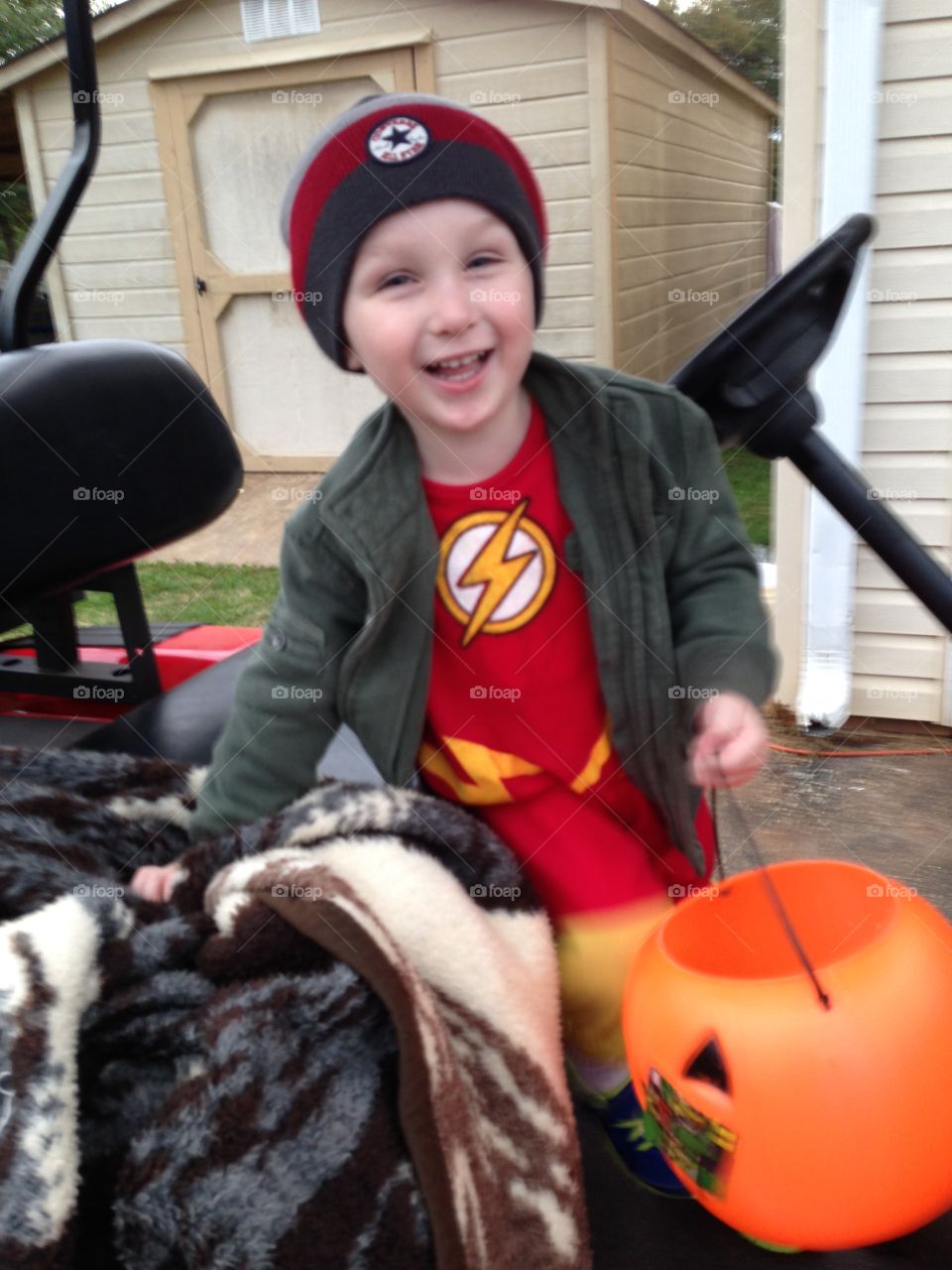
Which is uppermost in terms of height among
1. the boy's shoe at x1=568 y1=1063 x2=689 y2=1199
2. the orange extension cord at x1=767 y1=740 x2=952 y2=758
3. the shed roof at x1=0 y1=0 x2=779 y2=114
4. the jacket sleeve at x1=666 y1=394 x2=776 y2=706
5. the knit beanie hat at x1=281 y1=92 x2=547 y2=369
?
the shed roof at x1=0 y1=0 x2=779 y2=114

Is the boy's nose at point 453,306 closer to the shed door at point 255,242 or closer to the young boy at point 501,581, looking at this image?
the young boy at point 501,581

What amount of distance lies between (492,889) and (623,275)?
3.92 meters

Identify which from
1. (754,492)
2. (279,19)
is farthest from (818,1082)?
(279,19)

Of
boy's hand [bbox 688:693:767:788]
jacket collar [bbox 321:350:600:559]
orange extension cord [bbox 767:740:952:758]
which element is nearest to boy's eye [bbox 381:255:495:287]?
jacket collar [bbox 321:350:600:559]

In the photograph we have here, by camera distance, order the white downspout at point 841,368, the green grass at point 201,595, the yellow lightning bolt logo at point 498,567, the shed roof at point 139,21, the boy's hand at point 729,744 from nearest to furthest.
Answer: the boy's hand at point 729,744 < the yellow lightning bolt logo at point 498,567 < the white downspout at point 841,368 < the green grass at point 201,595 < the shed roof at point 139,21

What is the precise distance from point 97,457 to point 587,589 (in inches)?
22.3

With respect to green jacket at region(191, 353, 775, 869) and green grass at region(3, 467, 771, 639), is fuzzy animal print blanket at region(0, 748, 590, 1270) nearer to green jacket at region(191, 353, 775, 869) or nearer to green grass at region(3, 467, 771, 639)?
green jacket at region(191, 353, 775, 869)

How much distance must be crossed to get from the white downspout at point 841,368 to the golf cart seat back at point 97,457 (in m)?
0.97

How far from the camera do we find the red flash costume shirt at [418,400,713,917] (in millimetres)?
905

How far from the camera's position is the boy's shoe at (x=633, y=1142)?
0.95 meters

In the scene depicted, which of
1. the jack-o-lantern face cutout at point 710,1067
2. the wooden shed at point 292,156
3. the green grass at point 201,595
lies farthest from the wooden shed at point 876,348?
the wooden shed at point 292,156

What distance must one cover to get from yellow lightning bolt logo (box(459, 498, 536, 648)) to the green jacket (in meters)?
0.04

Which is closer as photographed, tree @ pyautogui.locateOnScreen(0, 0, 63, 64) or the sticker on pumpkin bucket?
the sticker on pumpkin bucket

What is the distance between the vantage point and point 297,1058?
672mm
